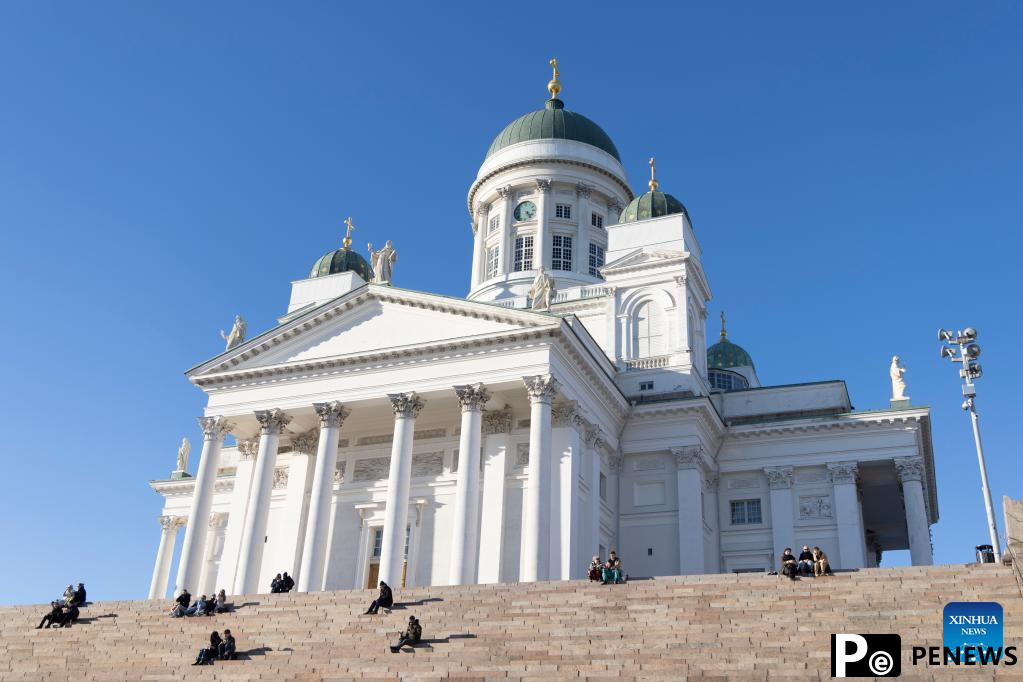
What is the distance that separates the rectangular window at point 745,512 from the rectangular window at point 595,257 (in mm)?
14164

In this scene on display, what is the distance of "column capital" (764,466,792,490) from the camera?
38.4 metres

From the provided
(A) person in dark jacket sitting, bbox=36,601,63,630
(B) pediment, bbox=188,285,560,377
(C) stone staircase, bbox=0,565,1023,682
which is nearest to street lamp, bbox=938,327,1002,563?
(C) stone staircase, bbox=0,565,1023,682

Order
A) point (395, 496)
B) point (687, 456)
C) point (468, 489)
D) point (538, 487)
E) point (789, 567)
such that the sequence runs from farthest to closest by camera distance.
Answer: point (687, 456), point (395, 496), point (468, 489), point (538, 487), point (789, 567)

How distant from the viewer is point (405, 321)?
1341 inches

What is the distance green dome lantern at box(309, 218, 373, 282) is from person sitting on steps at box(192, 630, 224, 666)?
979 inches

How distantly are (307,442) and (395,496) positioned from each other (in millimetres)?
7073

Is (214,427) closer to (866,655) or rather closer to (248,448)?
(248,448)

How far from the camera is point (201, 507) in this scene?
33.9 m

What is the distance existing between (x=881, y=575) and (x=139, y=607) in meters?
18.5

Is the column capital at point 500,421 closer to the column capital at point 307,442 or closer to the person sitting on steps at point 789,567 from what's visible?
the column capital at point 307,442

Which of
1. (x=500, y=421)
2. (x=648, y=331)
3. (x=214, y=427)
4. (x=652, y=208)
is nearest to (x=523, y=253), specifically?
(x=652, y=208)

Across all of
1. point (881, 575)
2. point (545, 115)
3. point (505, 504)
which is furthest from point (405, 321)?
point (545, 115)

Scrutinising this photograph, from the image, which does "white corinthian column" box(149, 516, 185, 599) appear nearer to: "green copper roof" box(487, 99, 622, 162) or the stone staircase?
the stone staircase

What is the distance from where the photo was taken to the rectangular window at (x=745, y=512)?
38.7 meters
